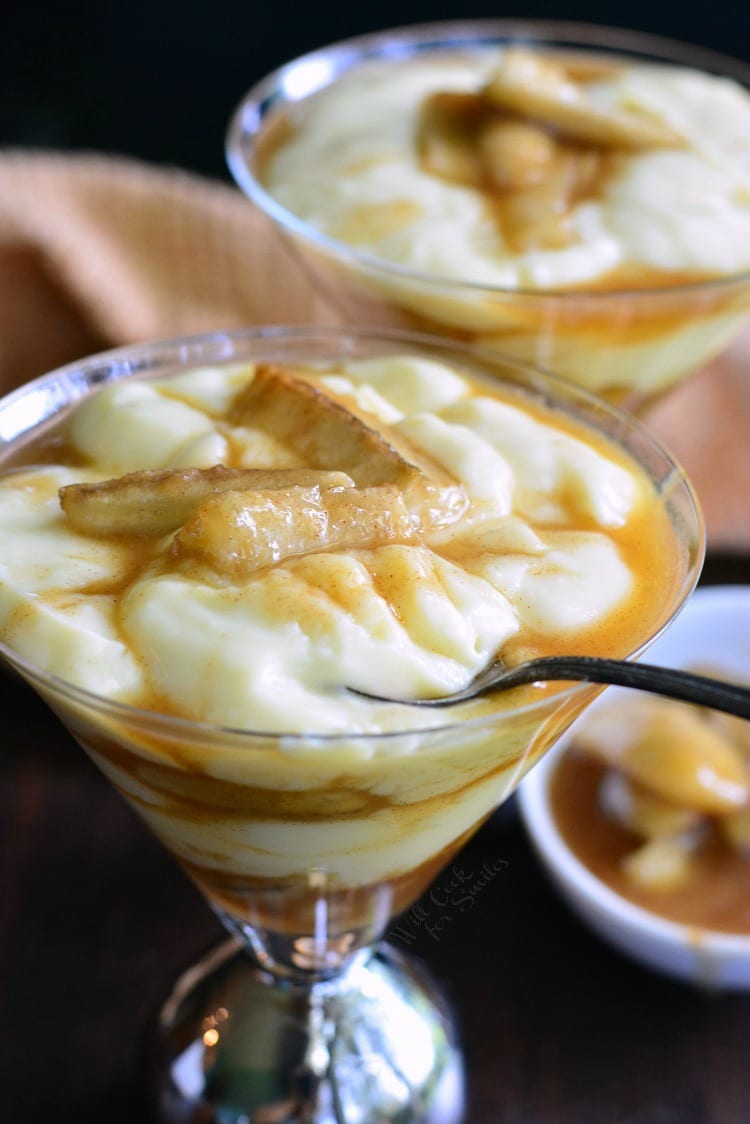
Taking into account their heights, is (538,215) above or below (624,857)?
above

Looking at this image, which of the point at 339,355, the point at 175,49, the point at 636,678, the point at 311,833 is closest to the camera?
the point at 636,678

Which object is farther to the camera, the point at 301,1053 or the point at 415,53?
the point at 415,53

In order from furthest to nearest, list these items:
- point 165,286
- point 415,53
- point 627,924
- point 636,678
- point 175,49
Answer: point 175,49 → point 165,286 → point 415,53 → point 627,924 → point 636,678

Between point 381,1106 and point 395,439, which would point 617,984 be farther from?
point 395,439

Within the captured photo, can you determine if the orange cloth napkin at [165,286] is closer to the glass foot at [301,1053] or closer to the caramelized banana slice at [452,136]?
the caramelized banana slice at [452,136]

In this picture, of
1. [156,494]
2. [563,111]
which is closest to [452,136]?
[563,111]

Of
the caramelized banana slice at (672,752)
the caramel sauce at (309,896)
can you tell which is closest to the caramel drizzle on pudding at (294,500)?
the caramel sauce at (309,896)

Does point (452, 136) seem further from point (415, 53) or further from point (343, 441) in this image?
point (343, 441)
